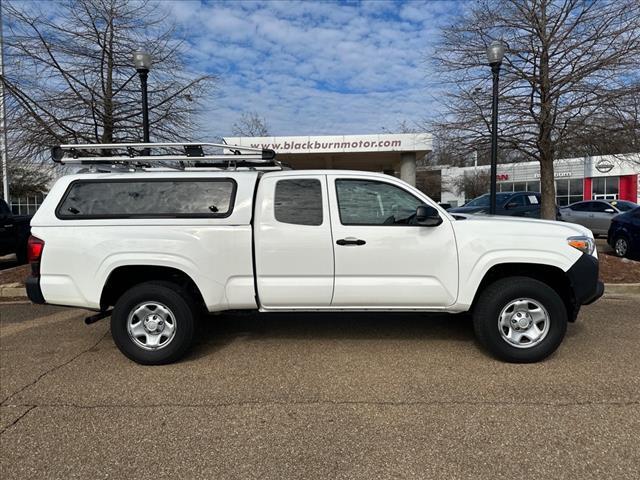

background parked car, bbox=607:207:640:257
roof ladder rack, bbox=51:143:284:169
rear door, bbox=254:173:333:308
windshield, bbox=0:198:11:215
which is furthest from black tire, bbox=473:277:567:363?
windshield, bbox=0:198:11:215

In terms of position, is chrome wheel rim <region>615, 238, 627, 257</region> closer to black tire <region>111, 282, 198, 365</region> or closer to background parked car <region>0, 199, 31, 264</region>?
black tire <region>111, 282, 198, 365</region>

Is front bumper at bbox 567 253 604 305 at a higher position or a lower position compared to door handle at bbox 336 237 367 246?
lower

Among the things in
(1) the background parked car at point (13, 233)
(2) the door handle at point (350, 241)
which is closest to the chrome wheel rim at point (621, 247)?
(2) the door handle at point (350, 241)

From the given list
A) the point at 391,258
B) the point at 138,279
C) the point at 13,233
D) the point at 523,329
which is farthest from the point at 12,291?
the point at 523,329

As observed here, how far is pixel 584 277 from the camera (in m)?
4.20

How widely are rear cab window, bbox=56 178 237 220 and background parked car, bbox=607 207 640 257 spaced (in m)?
9.36

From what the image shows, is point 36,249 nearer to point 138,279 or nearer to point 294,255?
point 138,279

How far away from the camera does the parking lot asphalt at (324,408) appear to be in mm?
2791

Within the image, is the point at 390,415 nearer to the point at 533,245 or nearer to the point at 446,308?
the point at 446,308

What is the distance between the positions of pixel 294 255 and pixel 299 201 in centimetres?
54

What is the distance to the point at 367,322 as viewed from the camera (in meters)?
5.67

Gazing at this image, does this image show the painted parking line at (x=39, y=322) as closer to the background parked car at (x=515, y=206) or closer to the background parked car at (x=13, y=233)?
the background parked car at (x=13, y=233)

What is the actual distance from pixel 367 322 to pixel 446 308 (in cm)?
148

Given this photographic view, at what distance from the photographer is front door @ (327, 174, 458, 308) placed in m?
4.29
